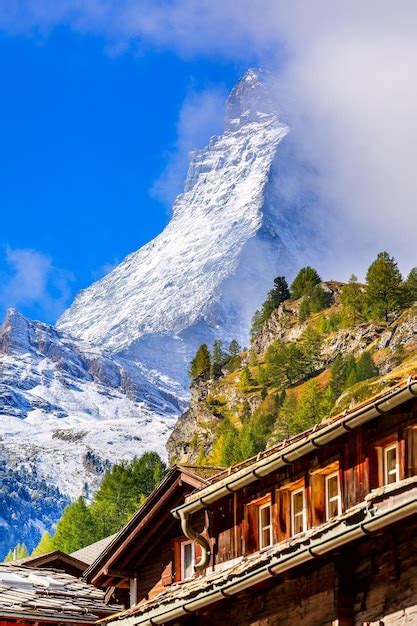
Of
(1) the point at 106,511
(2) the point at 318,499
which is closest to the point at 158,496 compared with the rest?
(2) the point at 318,499

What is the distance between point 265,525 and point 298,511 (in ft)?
4.63

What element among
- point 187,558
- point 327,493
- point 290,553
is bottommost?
point 290,553

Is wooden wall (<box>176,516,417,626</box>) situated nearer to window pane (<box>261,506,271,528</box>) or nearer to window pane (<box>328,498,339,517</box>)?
window pane (<box>328,498,339,517</box>)

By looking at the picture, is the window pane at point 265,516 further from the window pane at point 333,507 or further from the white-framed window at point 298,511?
the window pane at point 333,507

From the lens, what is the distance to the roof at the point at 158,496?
39000 millimetres

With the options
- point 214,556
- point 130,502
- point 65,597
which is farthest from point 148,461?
point 214,556

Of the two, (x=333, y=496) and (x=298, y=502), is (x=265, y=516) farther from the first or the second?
(x=333, y=496)

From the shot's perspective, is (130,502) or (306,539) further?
(130,502)

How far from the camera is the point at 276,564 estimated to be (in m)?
26.2

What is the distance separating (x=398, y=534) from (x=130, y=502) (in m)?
152

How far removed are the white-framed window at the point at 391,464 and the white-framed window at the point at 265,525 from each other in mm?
4343

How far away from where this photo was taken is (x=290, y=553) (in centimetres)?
2602

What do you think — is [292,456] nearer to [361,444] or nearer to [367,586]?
[361,444]

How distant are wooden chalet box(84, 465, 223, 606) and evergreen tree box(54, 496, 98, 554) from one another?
118499mm
